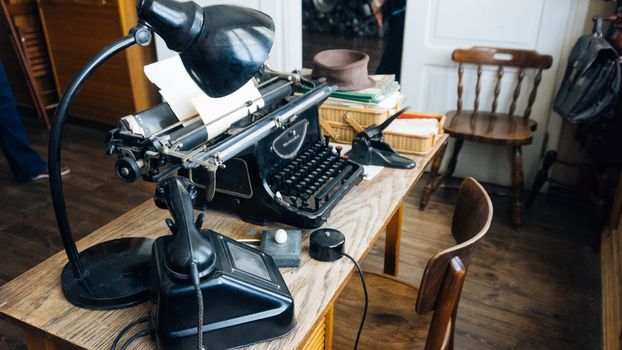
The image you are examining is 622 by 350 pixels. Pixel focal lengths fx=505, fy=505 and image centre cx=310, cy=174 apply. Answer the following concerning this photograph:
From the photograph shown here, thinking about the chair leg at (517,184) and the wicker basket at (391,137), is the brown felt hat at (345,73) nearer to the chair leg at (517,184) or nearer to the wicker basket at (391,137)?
the wicker basket at (391,137)

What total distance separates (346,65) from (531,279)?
4.30 ft

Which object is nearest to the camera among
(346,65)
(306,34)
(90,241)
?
(90,241)

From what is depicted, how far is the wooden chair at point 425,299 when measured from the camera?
1005mm

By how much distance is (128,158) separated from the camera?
962 millimetres

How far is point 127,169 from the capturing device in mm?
957

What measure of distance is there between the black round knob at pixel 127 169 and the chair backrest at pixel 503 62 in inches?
87.5

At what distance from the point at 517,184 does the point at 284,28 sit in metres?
1.68

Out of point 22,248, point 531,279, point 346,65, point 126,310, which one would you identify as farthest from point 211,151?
point 22,248

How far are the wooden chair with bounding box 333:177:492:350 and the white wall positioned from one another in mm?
2052

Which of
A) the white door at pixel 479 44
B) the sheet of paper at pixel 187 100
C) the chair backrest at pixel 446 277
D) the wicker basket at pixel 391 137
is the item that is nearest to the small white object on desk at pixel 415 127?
the wicker basket at pixel 391 137

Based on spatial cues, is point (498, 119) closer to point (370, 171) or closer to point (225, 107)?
point (370, 171)

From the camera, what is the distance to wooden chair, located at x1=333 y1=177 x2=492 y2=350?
1.00 meters

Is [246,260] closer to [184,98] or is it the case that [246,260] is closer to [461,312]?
[184,98]

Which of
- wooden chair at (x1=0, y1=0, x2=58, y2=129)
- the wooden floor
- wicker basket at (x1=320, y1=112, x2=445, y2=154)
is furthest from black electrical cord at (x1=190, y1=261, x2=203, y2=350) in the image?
wooden chair at (x1=0, y1=0, x2=58, y2=129)
